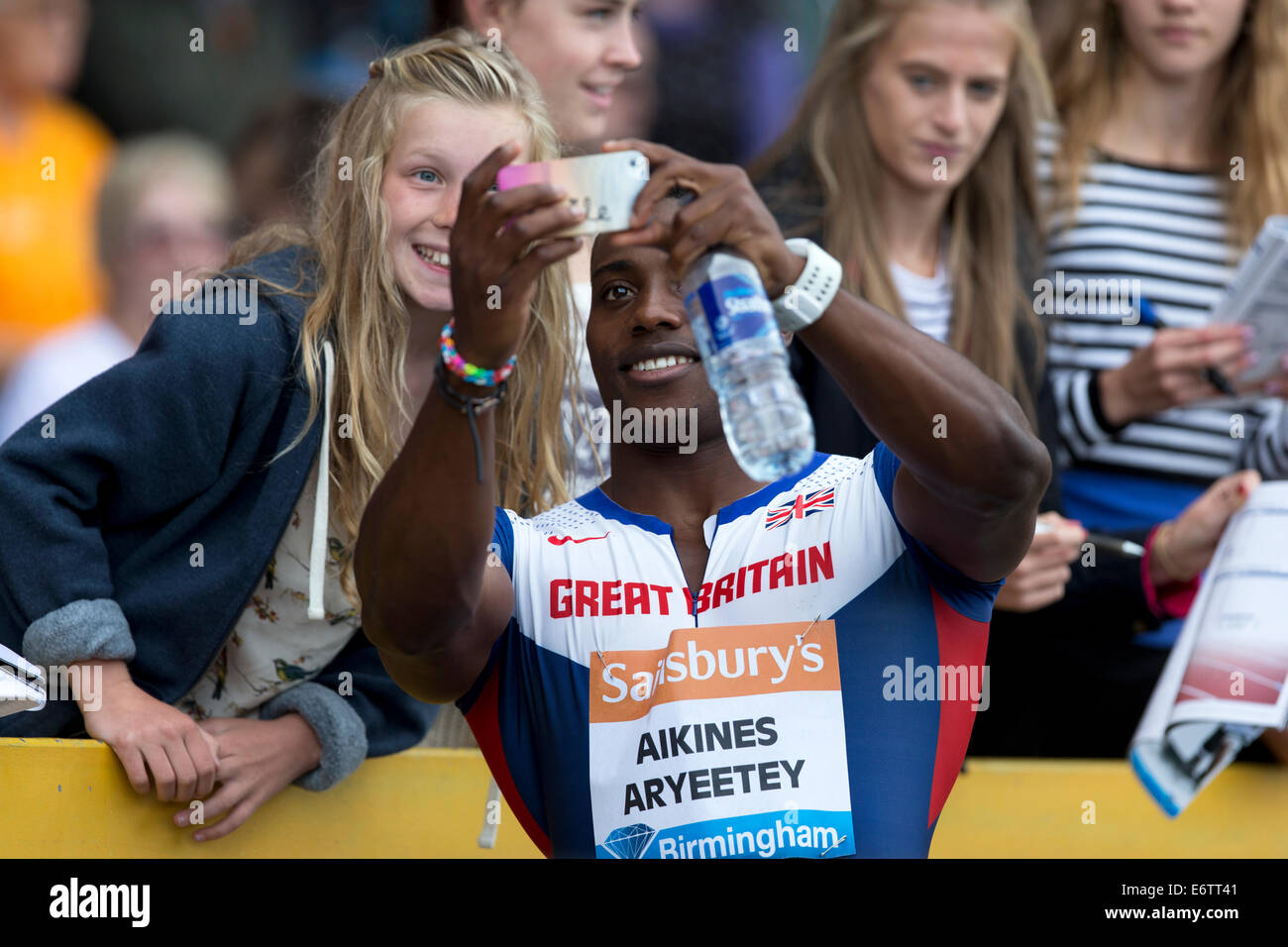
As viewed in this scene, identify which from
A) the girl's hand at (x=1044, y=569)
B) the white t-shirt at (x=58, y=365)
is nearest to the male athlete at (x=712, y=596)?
the girl's hand at (x=1044, y=569)

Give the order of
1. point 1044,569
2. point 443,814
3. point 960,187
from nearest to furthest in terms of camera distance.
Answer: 1. point 443,814
2. point 1044,569
3. point 960,187

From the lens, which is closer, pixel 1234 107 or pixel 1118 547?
pixel 1118 547

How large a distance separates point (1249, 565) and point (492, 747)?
1.56 m

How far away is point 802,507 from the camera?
2490 millimetres

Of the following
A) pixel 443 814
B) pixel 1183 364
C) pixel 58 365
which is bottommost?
pixel 443 814

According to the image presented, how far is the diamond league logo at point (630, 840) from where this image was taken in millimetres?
2303

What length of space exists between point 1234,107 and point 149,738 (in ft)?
9.43

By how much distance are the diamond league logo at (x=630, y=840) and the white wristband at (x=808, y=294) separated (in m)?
0.77

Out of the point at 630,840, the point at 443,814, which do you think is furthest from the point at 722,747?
the point at 443,814

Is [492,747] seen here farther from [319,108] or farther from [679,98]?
[679,98]

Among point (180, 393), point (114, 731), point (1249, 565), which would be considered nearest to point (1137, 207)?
point (1249, 565)

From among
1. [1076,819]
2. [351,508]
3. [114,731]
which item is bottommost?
[1076,819]

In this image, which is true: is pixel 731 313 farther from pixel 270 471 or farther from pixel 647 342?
pixel 270 471
